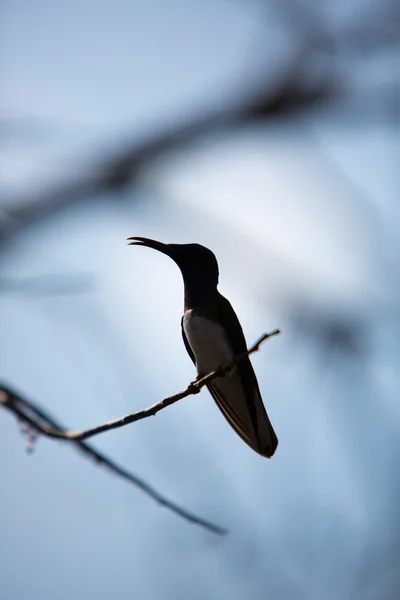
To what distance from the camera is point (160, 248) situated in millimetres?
5906

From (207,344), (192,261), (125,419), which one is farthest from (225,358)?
(125,419)

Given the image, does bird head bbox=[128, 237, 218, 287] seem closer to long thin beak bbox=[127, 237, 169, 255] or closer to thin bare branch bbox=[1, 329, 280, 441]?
long thin beak bbox=[127, 237, 169, 255]

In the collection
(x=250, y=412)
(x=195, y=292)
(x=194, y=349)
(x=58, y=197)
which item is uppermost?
(x=195, y=292)

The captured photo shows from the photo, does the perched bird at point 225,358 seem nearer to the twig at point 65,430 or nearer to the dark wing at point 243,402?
the dark wing at point 243,402

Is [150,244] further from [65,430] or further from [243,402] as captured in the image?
[65,430]

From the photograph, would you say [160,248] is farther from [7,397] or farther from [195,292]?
[7,397]

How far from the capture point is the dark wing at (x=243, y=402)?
5488 mm

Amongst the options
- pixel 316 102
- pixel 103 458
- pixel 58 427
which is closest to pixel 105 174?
A: pixel 316 102

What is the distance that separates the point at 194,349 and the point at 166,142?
12.6 feet

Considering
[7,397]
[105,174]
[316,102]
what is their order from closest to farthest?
[316,102], [105,174], [7,397]

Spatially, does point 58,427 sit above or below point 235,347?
below

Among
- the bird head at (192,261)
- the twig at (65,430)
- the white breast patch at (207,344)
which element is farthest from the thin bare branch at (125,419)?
the bird head at (192,261)

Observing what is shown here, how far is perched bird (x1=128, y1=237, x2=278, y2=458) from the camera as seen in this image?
218 inches

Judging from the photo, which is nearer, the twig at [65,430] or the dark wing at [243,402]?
the twig at [65,430]
